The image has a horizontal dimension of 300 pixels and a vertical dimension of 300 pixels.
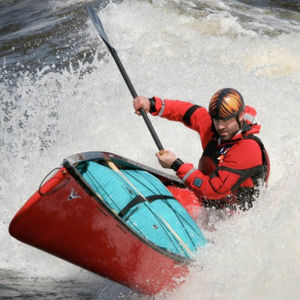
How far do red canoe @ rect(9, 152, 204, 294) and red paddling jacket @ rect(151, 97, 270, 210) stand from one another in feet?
1.87

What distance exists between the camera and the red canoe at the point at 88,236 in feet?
10.1

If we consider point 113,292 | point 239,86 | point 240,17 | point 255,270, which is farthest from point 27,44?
point 255,270

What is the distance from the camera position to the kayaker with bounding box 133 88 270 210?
3.52m

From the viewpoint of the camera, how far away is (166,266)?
3.51 m

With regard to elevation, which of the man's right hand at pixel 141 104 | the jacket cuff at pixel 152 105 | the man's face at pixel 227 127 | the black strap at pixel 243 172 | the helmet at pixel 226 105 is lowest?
the black strap at pixel 243 172

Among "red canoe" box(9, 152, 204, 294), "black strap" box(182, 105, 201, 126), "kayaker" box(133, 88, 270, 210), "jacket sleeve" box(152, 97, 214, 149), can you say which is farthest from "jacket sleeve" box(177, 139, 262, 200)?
"black strap" box(182, 105, 201, 126)

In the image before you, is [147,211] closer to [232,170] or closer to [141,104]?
[232,170]

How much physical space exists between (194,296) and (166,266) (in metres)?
0.33

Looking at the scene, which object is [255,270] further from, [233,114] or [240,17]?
[240,17]

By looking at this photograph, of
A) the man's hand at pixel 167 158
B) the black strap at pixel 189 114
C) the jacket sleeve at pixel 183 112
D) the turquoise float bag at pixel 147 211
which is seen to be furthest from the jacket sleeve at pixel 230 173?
the black strap at pixel 189 114

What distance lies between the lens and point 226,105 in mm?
3506

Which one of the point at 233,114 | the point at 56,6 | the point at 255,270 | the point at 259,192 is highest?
the point at 233,114

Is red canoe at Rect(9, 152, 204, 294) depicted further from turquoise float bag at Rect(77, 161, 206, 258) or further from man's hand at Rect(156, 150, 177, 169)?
man's hand at Rect(156, 150, 177, 169)

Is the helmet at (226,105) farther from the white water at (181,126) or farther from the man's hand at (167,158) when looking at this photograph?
the white water at (181,126)
